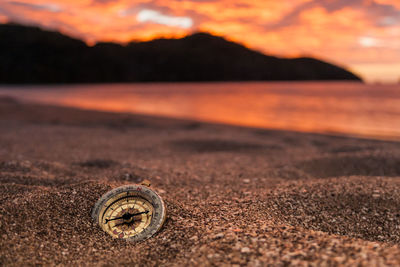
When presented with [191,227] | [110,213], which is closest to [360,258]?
[191,227]

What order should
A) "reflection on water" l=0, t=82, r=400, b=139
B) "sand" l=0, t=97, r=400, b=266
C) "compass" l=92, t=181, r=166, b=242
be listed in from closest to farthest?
"sand" l=0, t=97, r=400, b=266 → "compass" l=92, t=181, r=166, b=242 → "reflection on water" l=0, t=82, r=400, b=139

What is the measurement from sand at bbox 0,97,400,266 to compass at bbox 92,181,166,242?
145mm

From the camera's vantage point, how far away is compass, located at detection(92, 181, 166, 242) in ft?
14.0

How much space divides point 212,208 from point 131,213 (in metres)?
1.74

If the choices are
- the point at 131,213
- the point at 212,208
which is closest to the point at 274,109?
the point at 212,208

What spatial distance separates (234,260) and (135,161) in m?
7.00

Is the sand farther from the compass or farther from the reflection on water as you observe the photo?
the reflection on water

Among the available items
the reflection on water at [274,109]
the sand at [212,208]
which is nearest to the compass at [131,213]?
the sand at [212,208]

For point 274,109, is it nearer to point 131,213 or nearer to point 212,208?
point 212,208

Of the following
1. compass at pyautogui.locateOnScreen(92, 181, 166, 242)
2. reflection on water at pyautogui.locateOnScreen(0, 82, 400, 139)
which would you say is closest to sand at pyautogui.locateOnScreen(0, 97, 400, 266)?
compass at pyautogui.locateOnScreen(92, 181, 166, 242)

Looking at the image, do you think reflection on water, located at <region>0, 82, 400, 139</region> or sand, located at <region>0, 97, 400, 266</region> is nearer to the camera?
sand, located at <region>0, 97, 400, 266</region>

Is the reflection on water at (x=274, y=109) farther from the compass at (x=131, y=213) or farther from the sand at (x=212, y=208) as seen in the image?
the compass at (x=131, y=213)

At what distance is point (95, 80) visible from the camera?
173 meters

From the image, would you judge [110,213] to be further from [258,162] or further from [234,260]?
[258,162]
